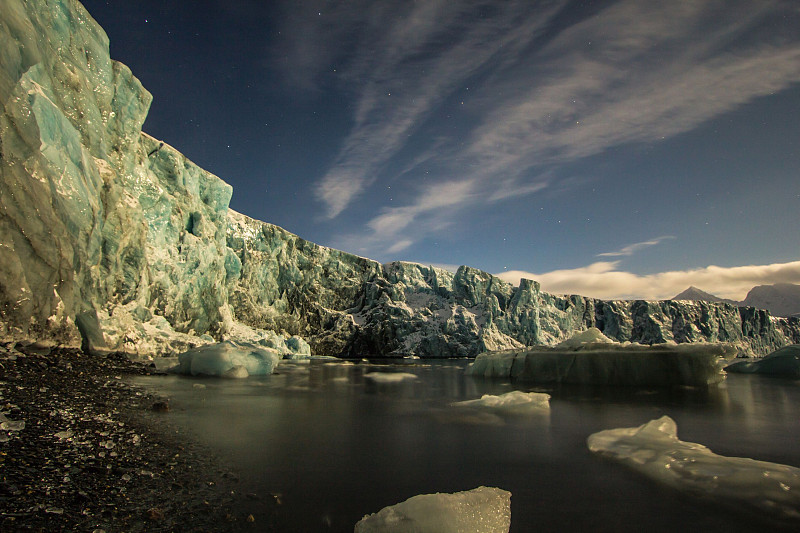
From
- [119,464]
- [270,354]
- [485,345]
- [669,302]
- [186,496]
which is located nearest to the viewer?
[186,496]

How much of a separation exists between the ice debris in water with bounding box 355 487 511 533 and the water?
18 centimetres

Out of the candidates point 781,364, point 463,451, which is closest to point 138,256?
point 463,451

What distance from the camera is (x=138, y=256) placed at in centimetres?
2053

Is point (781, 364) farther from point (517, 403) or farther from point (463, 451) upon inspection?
point (463, 451)

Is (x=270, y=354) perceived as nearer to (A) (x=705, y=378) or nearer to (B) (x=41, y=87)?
(B) (x=41, y=87)

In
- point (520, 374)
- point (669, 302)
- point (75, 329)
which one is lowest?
point (520, 374)

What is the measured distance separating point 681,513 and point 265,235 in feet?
150

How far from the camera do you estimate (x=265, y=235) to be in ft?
148

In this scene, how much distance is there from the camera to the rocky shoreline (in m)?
2.68

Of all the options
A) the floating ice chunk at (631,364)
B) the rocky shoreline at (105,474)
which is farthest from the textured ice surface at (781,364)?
the rocky shoreline at (105,474)

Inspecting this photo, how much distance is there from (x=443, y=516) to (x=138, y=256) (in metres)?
22.8

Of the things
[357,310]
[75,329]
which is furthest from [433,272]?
[75,329]

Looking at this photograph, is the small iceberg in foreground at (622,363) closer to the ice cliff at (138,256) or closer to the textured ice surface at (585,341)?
the textured ice surface at (585,341)

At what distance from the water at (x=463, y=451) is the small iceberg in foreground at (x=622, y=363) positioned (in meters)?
3.11
